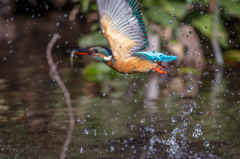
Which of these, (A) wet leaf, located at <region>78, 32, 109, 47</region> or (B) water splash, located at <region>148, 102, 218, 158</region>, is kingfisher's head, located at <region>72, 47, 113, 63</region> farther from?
(A) wet leaf, located at <region>78, 32, 109, 47</region>

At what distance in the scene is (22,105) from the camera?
15.5 feet

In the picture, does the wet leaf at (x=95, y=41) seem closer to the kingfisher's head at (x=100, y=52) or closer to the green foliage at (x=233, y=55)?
the green foliage at (x=233, y=55)

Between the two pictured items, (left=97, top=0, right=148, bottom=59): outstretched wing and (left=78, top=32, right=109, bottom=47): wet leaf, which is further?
(left=78, top=32, right=109, bottom=47): wet leaf

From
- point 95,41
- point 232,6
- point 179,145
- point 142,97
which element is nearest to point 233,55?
point 232,6

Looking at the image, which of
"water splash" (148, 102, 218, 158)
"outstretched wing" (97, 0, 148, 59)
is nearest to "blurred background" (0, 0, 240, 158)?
"water splash" (148, 102, 218, 158)

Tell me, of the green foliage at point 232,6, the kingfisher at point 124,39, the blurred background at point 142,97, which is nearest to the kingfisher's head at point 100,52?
the kingfisher at point 124,39

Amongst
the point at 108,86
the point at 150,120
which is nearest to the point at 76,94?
the point at 108,86

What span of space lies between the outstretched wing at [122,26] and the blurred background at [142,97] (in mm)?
821

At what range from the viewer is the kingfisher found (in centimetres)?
305

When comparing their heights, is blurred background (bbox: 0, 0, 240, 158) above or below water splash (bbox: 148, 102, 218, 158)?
above

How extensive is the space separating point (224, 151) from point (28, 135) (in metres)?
1.73

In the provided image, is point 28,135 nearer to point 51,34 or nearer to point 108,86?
point 108,86

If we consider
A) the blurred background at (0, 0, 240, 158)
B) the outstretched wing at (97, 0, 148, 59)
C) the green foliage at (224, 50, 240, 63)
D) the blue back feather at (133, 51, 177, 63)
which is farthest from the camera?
the green foliage at (224, 50, 240, 63)

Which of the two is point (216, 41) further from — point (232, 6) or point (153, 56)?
point (153, 56)
